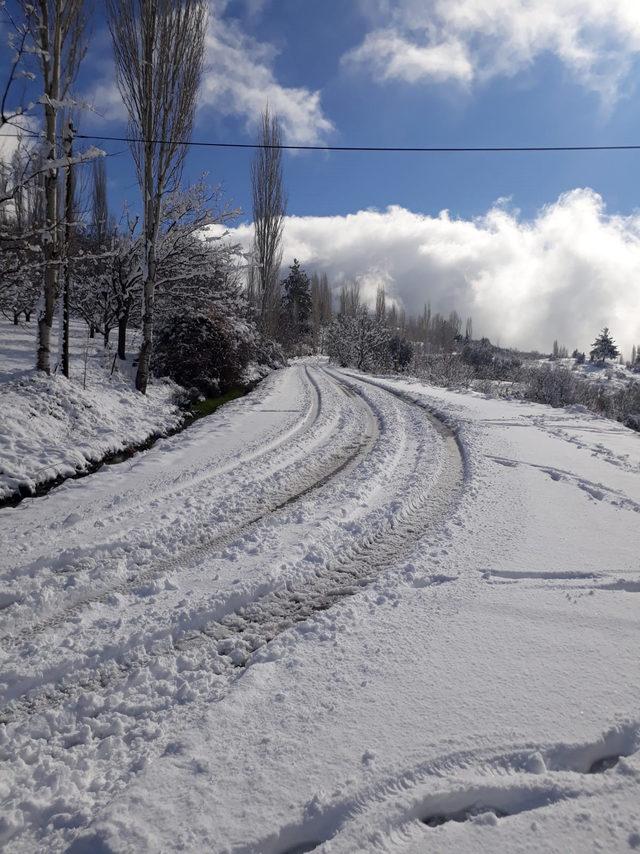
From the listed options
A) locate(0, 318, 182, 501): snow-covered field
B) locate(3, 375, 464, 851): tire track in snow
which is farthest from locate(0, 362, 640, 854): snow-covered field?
locate(0, 318, 182, 501): snow-covered field

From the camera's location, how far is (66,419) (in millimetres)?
7465

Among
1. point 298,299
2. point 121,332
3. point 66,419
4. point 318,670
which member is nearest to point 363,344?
point 298,299

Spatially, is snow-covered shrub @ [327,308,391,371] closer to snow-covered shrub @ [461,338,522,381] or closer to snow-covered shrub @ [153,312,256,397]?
snow-covered shrub @ [461,338,522,381]

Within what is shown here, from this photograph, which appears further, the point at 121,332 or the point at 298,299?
the point at 298,299

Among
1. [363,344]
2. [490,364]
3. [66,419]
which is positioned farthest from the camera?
[490,364]

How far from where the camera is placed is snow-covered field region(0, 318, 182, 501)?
18.6ft

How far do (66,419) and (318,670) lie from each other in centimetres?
690

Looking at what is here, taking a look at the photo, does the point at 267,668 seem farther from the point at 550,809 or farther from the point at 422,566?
the point at 422,566

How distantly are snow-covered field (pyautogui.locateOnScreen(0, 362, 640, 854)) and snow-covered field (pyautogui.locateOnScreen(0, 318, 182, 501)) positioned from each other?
3.64 ft

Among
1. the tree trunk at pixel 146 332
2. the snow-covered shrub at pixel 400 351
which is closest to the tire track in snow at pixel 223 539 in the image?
the tree trunk at pixel 146 332

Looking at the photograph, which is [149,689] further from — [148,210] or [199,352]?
[199,352]

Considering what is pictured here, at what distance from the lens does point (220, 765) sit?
1760mm

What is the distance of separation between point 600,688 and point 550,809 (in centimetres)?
77

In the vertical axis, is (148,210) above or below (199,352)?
above
